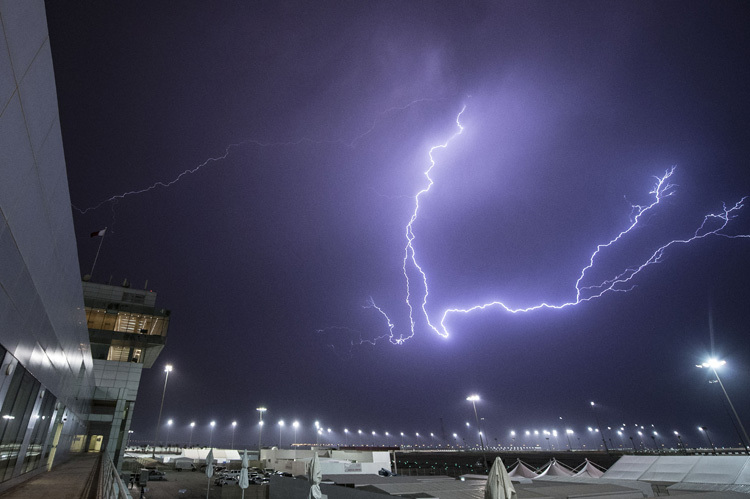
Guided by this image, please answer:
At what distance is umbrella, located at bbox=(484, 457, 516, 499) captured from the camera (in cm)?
767

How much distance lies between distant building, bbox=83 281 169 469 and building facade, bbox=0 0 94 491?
27946 mm

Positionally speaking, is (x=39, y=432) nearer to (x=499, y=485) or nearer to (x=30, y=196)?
(x=30, y=196)

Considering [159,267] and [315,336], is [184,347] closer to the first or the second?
[159,267]

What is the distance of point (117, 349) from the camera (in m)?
38.7

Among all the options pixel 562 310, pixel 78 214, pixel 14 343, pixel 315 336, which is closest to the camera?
pixel 14 343

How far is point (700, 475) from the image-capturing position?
14438 millimetres

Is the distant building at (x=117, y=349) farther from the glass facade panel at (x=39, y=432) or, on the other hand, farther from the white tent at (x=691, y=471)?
the white tent at (x=691, y=471)

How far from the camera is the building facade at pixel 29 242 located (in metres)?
4.32

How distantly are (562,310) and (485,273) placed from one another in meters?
44.8

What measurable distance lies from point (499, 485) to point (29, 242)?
10.6 metres

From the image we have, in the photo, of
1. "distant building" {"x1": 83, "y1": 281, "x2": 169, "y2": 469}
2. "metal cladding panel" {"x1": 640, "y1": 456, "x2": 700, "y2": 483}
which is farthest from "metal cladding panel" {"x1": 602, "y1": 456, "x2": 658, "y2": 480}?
"distant building" {"x1": 83, "y1": 281, "x2": 169, "y2": 469}

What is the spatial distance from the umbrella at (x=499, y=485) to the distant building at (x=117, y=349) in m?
35.8

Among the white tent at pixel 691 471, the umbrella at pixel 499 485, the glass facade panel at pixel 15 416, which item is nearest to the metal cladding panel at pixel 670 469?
the white tent at pixel 691 471

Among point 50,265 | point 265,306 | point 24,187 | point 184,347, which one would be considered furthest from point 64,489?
point 265,306
